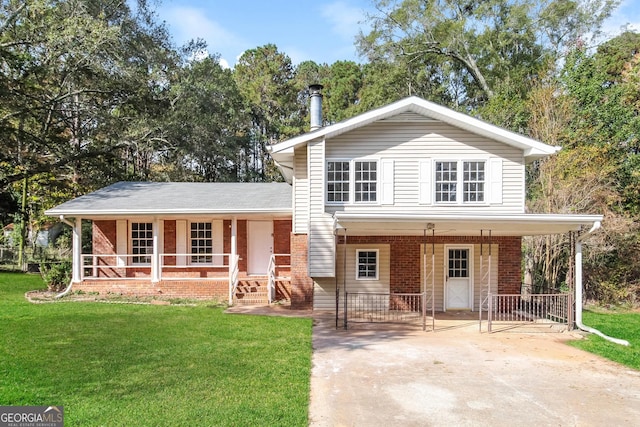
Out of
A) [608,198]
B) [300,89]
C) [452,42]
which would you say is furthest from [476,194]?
[300,89]

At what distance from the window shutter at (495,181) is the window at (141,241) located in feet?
39.4

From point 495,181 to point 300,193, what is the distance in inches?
230

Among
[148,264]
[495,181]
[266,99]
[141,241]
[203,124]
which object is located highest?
[266,99]

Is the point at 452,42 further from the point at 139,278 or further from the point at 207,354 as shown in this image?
the point at 207,354

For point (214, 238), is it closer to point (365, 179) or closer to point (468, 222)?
point (365, 179)

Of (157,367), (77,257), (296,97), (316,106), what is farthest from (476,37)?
(157,367)

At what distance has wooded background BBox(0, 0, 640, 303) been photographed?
57.3 feet

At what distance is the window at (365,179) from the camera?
13633mm

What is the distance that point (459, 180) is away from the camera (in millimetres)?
13609

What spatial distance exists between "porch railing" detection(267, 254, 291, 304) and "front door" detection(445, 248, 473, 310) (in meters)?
5.26

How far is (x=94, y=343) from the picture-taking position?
8586 mm

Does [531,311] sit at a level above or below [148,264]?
below

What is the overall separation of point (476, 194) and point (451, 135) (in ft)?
6.33

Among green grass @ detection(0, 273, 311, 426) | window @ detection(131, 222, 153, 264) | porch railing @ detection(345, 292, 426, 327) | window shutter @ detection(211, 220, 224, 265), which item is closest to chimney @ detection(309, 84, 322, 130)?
window shutter @ detection(211, 220, 224, 265)
